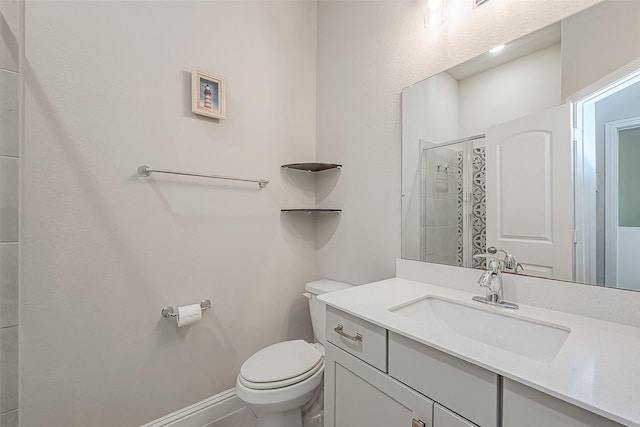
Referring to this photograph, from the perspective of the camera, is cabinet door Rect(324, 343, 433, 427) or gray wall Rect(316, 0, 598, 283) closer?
cabinet door Rect(324, 343, 433, 427)

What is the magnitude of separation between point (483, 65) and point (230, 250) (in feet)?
5.11

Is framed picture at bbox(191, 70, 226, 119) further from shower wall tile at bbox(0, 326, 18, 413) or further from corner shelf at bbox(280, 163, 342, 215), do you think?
shower wall tile at bbox(0, 326, 18, 413)

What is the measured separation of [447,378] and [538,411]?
192 mm

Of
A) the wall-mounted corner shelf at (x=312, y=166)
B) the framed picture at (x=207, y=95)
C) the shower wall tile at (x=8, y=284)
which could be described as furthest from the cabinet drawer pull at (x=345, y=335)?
the framed picture at (x=207, y=95)

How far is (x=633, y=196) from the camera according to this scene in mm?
840

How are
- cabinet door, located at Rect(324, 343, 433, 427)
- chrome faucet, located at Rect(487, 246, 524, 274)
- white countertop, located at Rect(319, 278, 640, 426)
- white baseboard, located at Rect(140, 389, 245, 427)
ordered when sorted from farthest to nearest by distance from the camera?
white baseboard, located at Rect(140, 389, 245, 427)
chrome faucet, located at Rect(487, 246, 524, 274)
cabinet door, located at Rect(324, 343, 433, 427)
white countertop, located at Rect(319, 278, 640, 426)

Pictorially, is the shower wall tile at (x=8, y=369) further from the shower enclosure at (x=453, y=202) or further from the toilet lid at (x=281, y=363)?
the shower enclosure at (x=453, y=202)

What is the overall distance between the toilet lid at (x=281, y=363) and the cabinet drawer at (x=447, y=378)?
1.97 feet

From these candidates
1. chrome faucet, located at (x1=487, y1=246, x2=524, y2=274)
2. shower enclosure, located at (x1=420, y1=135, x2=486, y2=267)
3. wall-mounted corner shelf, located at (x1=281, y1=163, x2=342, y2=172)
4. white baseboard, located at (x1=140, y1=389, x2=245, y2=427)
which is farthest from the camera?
wall-mounted corner shelf, located at (x1=281, y1=163, x2=342, y2=172)

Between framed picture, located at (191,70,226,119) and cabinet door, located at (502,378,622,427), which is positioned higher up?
framed picture, located at (191,70,226,119)

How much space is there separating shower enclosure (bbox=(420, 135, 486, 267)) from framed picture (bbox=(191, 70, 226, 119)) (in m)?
1.11

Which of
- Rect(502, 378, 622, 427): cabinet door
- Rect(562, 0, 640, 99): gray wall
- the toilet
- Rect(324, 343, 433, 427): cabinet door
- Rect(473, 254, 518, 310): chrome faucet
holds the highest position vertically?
Rect(562, 0, 640, 99): gray wall

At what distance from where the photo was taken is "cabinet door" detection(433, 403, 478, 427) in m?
0.69

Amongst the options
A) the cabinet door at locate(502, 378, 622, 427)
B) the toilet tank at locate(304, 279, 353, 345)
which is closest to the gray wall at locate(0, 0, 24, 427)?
the toilet tank at locate(304, 279, 353, 345)
